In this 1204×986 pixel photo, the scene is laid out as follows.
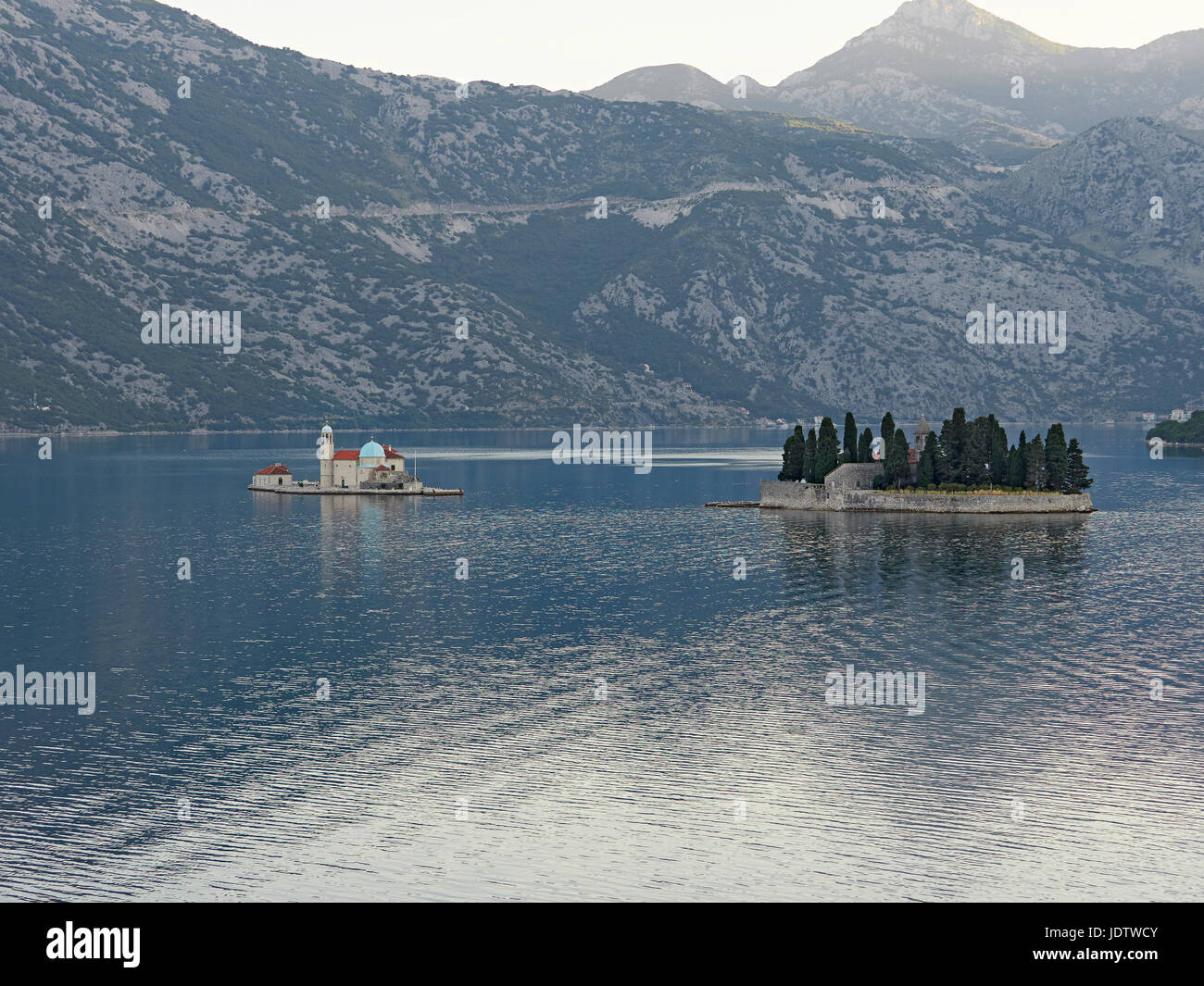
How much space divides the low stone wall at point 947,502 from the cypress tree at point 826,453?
233 cm

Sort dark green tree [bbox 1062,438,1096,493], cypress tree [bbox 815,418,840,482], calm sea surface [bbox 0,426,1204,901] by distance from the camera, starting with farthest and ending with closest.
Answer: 1. cypress tree [bbox 815,418,840,482]
2. dark green tree [bbox 1062,438,1096,493]
3. calm sea surface [bbox 0,426,1204,901]

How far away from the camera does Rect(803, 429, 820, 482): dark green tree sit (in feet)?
593

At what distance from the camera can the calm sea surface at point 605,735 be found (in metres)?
44.7

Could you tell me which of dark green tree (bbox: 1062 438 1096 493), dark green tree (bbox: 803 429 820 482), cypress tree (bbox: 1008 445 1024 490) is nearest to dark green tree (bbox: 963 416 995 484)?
cypress tree (bbox: 1008 445 1024 490)

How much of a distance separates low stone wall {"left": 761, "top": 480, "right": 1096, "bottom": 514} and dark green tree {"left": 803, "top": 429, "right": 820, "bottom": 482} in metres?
1.17

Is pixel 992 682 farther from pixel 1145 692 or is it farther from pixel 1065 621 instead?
pixel 1065 621

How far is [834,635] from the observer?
89.4 metres

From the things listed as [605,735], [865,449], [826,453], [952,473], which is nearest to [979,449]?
[952,473]

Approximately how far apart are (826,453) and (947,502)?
18246 mm

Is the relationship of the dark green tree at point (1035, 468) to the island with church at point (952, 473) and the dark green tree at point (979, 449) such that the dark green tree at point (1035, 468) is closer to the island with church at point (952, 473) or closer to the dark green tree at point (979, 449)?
the island with church at point (952, 473)

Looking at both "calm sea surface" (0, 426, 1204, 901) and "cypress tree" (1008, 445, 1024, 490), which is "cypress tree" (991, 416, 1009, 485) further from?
"calm sea surface" (0, 426, 1204, 901)

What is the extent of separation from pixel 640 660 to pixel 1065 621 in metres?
33.6
